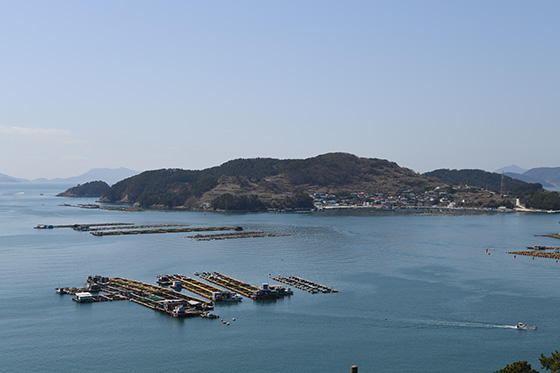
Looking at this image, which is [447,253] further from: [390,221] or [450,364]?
[390,221]

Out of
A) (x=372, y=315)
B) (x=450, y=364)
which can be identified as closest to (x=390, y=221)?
(x=372, y=315)

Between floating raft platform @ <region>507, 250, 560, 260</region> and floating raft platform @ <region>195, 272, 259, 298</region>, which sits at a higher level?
floating raft platform @ <region>507, 250, 560, 260</region>

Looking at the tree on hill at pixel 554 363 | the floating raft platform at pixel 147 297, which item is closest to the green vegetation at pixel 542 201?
the floating raft platform at pixel 147 297

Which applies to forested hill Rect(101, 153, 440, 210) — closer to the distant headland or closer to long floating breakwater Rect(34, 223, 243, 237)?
the distant headland

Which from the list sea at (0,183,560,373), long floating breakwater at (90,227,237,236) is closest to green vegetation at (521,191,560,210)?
sea at (0,183,560,373)

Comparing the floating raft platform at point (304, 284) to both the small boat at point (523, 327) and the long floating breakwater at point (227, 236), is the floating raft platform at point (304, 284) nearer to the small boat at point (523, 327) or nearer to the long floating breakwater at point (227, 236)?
the small boat at point (523, 327)

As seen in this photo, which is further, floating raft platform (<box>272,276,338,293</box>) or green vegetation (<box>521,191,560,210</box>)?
green vegetation (<box>521,191,560,210</box>)

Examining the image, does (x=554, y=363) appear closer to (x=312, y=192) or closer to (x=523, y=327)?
(x=523, y=327)
